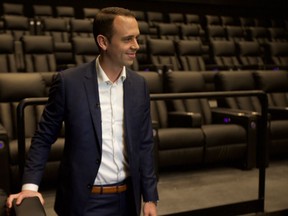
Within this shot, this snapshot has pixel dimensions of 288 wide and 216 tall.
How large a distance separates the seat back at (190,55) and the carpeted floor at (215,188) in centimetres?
136

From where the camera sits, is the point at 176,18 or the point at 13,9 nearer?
the point at 13,9

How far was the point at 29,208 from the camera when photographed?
0.66 metres

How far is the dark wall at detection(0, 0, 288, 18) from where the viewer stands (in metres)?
4.90

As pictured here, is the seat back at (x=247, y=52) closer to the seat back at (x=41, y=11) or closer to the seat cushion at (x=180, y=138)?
the seat cushion at (x=180, y=138)

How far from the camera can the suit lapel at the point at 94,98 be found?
2.53ft

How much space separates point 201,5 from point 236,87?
11.1 feet

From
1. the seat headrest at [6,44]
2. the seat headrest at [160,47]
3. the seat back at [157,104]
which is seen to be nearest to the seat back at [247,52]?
the seat headrest at [160,47]

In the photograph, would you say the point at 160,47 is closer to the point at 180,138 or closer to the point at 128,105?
the point at 180,138

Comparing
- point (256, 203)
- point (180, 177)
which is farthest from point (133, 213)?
point (180, 177)

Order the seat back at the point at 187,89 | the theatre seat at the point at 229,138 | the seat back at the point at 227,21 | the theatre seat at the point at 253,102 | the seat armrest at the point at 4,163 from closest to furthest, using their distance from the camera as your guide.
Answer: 1. the seat armrest at the point at 4,163
2. the theatre seat at the point at 229,138
3. the theatre seat at the point at 253,102
4. the seat back at the point at 187,89
5. the seat back at the point at 227,21

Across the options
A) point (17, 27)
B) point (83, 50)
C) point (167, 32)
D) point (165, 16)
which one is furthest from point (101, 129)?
point (165, 16)

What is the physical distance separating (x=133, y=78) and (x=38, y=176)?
0.27 metres

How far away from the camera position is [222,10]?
218 inches

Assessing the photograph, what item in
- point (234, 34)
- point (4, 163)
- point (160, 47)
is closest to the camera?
point (4, 163)
